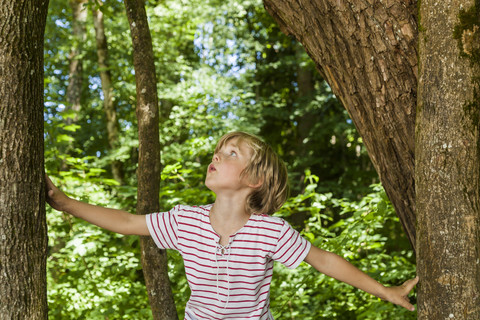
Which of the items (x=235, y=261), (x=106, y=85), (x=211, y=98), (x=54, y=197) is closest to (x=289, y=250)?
(x=235, y=261)

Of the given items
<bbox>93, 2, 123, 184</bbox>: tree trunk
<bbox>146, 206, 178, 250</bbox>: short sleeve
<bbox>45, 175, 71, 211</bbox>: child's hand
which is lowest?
<bbox>146, 206, 178, 250</bbox>: short sleeve

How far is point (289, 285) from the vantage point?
541 centimetres

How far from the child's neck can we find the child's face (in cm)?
8

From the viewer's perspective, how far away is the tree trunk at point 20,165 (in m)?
1.80

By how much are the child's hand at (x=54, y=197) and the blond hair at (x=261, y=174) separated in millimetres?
748

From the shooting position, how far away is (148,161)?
11.9ft

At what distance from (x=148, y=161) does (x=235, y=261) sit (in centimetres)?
148

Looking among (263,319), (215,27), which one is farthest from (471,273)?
(215,27)

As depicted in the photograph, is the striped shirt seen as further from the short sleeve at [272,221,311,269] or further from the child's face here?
the child's face

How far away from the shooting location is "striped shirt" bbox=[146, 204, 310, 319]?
2.37m

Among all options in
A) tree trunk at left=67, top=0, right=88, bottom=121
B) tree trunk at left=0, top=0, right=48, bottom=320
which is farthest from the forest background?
tree trunk at left=0, top=0, right=48, bottom=320

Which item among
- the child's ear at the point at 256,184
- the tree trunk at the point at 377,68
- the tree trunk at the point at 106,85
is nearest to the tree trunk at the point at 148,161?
the child's ear at the point at 256,184

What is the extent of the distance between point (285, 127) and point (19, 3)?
1259cm

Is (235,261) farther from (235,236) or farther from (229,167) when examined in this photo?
(229,167)
